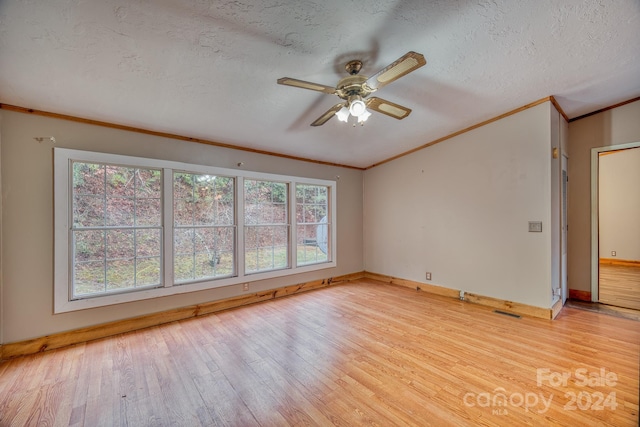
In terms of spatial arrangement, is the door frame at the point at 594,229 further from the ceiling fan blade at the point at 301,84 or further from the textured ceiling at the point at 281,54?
the ceiling fan blade at the point at 301,84

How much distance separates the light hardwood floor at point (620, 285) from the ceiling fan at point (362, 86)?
4.50 meters

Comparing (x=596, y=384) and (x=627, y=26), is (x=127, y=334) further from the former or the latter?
(x=627, y=26)

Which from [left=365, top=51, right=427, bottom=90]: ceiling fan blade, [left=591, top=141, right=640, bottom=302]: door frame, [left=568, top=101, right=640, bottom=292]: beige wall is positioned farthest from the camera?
[left=591, top=141, right=640, bottom=302]: door frame

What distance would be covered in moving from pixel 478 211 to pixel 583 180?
1.77m

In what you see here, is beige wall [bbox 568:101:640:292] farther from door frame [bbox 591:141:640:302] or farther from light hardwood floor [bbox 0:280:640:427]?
light hardwood floor [bbox 0:280:640:427]

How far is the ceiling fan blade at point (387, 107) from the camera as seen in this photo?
7.74 feet

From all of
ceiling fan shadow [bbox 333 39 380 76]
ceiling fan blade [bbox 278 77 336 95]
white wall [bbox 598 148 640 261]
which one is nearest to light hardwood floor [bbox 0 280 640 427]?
ceiling fan blade [bbox 278 77 336 95]


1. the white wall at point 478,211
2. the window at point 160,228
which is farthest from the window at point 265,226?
the white wall at point 478,211

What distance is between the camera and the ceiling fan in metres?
1.77

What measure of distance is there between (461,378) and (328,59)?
2918 mm

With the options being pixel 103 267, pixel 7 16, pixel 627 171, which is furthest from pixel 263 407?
pixel 627 171

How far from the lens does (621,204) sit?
234 inches

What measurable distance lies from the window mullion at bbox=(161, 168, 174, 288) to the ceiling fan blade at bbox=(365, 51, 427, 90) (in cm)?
272

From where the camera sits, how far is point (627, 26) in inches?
84.6
